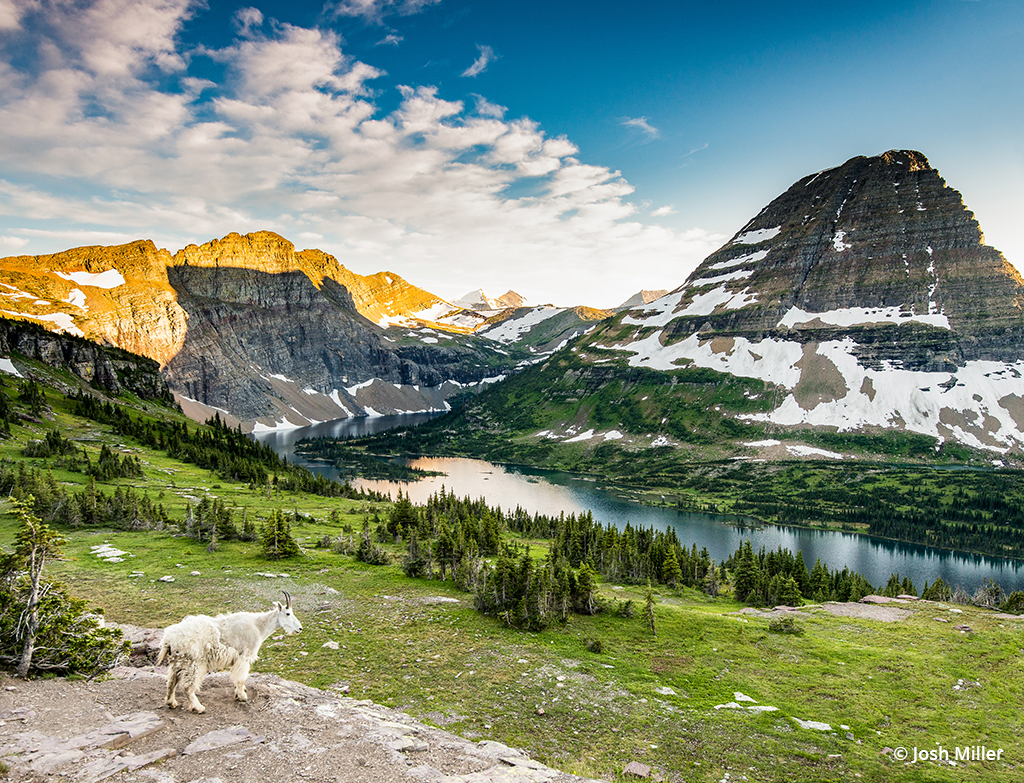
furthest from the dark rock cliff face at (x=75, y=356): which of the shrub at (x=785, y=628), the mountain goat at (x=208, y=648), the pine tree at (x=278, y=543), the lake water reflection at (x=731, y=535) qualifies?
the shrub at (x=785, y=628)

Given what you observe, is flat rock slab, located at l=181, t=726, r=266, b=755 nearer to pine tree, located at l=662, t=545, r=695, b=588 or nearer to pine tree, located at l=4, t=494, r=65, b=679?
pine tree, located at l=4, t=494, r=65, b=679

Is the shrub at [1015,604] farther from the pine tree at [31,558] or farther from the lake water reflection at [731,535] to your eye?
the pine tree at [31,558]

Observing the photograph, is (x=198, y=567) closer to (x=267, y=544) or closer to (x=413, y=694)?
(x=267, y=544)

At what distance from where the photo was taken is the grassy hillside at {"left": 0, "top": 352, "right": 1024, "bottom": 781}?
1620 cm

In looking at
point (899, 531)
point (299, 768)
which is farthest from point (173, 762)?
point (899, 531)

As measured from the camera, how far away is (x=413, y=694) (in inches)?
683

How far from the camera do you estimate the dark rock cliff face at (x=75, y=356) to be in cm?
13875

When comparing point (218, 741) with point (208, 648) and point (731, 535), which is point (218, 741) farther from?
point (731, 535)

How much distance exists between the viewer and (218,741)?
11.0 meters

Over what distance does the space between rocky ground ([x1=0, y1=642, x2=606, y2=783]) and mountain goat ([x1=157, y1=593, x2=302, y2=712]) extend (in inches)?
22.6

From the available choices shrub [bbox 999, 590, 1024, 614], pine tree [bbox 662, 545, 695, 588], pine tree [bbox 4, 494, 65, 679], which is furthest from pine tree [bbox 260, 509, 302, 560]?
shrub [bbox 999, 590, 1024, 614]

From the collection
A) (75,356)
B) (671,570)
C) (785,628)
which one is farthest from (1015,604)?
(75,356)

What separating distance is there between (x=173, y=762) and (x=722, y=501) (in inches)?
6898

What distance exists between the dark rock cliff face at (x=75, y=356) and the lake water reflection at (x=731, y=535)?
66961mm
